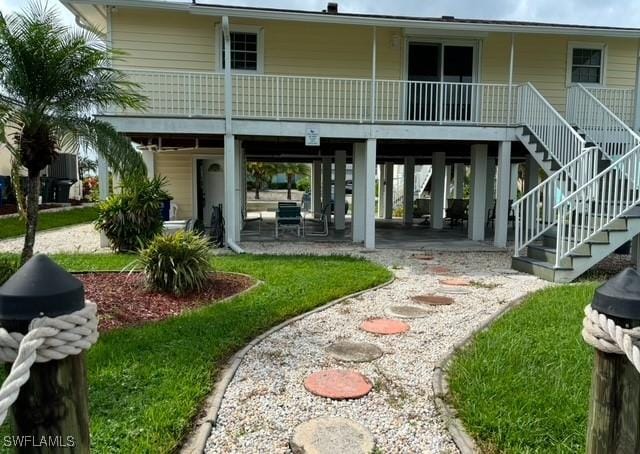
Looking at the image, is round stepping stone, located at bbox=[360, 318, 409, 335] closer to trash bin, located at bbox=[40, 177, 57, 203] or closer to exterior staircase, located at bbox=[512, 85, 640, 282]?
exterior staircase, located at bbox=[512, 85, 640, 282]

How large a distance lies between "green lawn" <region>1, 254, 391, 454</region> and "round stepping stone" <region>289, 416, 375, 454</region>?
0.66m

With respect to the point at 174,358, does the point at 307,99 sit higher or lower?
higher

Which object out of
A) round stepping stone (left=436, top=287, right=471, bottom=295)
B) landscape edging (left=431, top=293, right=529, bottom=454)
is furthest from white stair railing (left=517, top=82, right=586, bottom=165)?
landscape edging (left=431, top=293, right=529, bottom=454)

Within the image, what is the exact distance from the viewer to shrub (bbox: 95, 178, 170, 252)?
9.12 meters

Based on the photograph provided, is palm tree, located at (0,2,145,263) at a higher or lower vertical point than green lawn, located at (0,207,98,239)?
higher

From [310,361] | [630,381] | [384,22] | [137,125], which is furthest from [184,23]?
[630,381]

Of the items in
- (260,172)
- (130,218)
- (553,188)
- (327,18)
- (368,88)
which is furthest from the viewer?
(260,172)

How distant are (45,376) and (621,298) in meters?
1.69

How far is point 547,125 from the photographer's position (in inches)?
389

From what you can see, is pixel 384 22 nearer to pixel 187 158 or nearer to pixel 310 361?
pixel 187 158

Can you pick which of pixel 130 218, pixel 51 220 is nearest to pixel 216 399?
pixel 130 218

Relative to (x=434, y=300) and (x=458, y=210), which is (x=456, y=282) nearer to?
(x=434, y=300)

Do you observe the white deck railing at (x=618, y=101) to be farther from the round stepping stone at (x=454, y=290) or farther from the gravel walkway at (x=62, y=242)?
the gravel walkway at (x=62, y=242)

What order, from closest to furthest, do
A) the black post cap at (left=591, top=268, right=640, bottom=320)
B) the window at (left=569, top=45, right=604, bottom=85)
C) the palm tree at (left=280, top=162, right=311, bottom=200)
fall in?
1. the black post cap at (left=591, top=268, right=640, bottom=320)
2. the window at (left=569, top=45, right=604, bottom=85)
3. the palm tree at (left=280, top=162, right=311, bottom=200)
